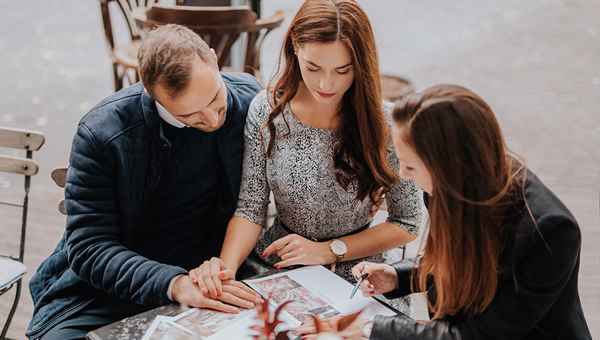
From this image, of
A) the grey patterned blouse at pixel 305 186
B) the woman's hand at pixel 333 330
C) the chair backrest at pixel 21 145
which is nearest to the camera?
the woman's hand at pixel 333 330

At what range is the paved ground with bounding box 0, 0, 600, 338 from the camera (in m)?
4.02

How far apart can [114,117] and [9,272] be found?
72 centimetres

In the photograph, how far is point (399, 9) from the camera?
6855mm

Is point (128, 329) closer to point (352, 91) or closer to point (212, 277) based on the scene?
point (212, 277)

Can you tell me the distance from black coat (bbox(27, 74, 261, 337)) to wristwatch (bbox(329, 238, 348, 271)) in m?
0.38

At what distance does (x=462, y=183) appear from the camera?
1.42m

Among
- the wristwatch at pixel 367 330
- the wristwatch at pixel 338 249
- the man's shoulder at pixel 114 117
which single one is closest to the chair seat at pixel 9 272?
the man's shoulder at pixel 114 117

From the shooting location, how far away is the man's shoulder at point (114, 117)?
1920 millimetres

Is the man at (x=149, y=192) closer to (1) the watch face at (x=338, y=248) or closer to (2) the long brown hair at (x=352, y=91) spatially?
(2) the long brown hair at (x=352, y=91)

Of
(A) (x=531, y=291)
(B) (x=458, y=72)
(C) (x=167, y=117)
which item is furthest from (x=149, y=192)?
(B) (x=458, y=72)

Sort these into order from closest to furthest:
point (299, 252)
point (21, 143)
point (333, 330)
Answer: point (333, 330), point (299, 252), point (21, 143)

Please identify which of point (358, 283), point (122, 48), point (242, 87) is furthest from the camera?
point (122, 48)

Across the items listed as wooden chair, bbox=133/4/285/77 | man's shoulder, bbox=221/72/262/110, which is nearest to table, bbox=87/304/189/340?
man's shoulder, bbox=221/72/262/110

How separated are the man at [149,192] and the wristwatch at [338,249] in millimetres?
340
